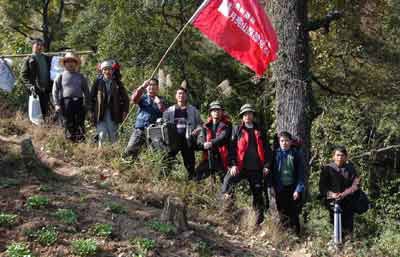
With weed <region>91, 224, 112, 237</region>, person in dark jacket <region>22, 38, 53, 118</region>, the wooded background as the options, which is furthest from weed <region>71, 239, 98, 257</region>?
the wooded background

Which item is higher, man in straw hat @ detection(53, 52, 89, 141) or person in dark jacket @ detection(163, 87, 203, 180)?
man in straw hat @ detection(53, 52, 89, 141)

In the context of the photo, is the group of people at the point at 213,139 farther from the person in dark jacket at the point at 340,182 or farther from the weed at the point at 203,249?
the weed at the point at 203,249

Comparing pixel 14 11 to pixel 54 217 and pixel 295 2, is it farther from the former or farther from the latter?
pixel 54 217

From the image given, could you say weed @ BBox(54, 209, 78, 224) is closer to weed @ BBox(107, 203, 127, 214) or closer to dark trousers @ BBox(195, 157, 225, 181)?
weed @ BBox(107, 203, 127, 214)

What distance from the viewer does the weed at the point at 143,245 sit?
202 inches

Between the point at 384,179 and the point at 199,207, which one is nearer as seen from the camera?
the point at 199,207

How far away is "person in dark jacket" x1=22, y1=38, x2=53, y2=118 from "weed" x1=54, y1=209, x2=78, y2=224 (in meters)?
4.11

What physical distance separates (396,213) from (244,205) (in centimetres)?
634

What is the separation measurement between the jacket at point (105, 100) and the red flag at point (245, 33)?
1.99 metres

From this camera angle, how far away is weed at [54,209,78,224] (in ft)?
17.6

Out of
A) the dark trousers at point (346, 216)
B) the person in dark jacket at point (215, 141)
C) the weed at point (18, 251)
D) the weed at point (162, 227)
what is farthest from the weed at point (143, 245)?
the dark trousers at point (346, 216)

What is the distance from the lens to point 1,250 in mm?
4672

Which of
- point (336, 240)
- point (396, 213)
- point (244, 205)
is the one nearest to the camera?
point (336, 240)

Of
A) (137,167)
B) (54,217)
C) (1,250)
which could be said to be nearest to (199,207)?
(137,167)
